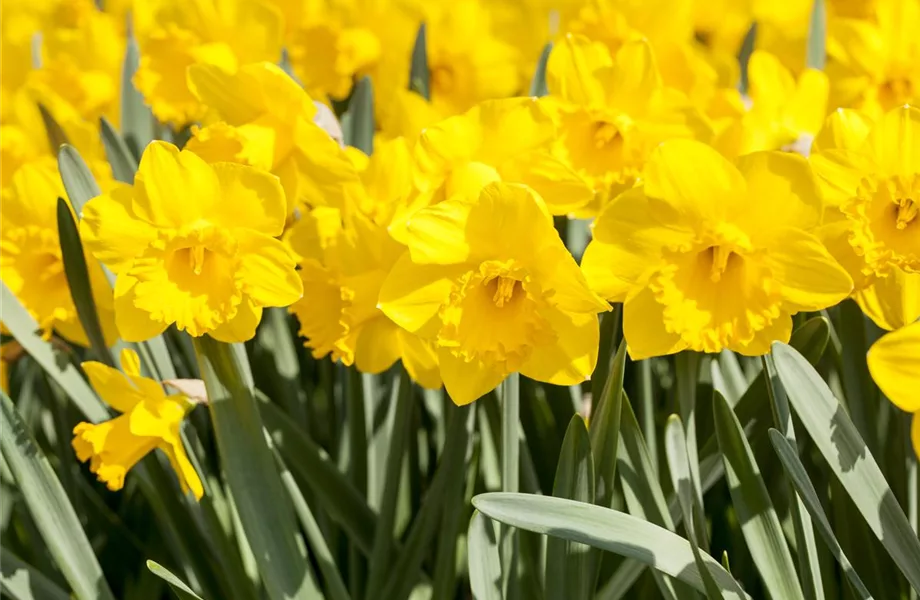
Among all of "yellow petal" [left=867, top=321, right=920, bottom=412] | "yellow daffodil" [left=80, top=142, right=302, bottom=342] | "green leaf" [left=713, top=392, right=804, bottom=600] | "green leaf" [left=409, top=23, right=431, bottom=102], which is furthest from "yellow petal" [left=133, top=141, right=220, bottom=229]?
"green leaf" [left=409, top=23, right=431, bottom=102]

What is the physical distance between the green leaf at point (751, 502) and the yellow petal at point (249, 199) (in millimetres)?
518

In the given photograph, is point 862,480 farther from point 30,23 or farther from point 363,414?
point 30,23

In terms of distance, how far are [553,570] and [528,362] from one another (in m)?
0.24

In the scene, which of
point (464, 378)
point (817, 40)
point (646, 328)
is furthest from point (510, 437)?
point (817, 40)

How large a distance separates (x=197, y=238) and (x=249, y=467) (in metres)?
0.27

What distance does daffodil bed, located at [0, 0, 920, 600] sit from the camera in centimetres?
93

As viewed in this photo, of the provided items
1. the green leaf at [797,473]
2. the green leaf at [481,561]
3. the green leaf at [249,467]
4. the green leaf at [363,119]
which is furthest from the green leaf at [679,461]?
the green leaf at [363,119]

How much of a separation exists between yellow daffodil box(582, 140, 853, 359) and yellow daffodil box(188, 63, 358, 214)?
361 mm

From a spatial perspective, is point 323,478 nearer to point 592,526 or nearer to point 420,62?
point 592,526

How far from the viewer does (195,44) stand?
1.75 meters

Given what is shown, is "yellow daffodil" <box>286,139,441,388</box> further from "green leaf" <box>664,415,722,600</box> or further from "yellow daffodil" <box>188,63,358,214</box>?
"green leaf" <box>664,415,722,600</box>

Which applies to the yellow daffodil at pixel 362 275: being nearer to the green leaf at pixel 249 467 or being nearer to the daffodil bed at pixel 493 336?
the daffodil bed at pixel 493 336

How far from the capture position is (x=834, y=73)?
1646mm

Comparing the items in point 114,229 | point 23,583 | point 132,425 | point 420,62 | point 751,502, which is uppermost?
point 420,62
